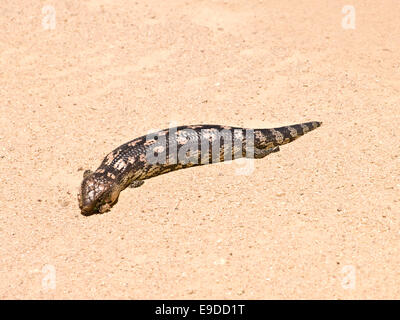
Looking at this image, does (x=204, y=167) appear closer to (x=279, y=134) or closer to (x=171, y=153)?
(x=171, y=153)

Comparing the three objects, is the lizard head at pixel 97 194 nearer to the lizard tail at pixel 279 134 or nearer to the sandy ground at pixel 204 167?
the sandy ground at pixel 204 167

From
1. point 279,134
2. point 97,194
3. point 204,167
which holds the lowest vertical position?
point 97,194

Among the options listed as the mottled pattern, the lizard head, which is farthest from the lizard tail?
the lizard head

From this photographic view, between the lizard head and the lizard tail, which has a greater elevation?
the lizard tail

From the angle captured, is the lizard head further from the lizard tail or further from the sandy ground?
the lizard tail

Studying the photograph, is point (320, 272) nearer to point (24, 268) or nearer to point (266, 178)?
point (266, 178)

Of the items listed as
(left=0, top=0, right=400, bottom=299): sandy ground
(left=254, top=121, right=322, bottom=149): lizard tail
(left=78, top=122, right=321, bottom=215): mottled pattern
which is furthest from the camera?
(left=254, top=121, right=322, bottom=149): lizard tail

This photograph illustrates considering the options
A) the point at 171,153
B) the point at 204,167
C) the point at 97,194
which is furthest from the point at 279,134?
the point at 97,194
